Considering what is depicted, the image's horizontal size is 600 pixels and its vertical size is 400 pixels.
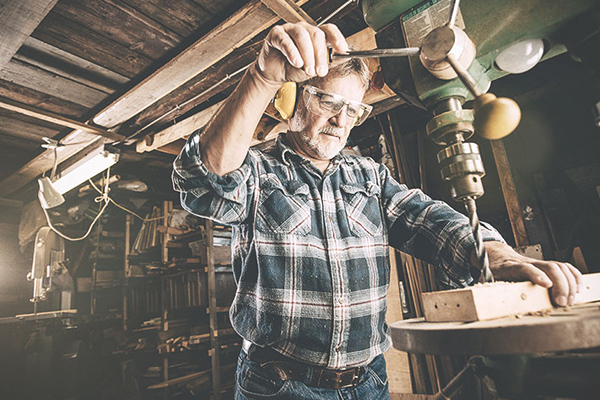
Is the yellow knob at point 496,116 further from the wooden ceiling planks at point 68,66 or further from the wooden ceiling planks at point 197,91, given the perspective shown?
the wooden ceiling planks at point 68,66

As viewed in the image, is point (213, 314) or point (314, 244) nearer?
point (314, 244)

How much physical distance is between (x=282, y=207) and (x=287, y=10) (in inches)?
52.5

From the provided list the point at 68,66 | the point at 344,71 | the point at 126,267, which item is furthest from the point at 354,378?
the point at 126,267

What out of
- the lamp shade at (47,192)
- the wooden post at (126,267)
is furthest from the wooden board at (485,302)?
the wooden post at (126,267)

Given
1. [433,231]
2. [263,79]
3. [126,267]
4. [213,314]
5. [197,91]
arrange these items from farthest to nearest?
1. [126,267]
2. [213,314]
3. [197,91]
4. [433,231]
5. [263,79]

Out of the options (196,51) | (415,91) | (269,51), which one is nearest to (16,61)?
(196,51)

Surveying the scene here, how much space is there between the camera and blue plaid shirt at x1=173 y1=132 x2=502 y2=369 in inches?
51.4

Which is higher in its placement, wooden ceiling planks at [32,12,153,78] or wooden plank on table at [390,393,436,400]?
wooden ceiling planks at [32,12,153,78]

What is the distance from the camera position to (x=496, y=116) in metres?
0.70

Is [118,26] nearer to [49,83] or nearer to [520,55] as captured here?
[49,83]

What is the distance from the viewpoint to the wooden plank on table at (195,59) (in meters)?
2.23

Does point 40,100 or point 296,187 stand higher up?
point 40,100

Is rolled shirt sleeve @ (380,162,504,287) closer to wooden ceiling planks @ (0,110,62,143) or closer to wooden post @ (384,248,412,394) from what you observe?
wooden post @ (384,248,412,394)

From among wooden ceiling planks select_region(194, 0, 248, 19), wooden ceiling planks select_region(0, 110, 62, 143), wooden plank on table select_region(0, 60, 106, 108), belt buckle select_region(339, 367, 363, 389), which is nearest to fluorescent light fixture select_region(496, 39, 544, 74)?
belt buckle select_region(339, 367, 363, 389)
